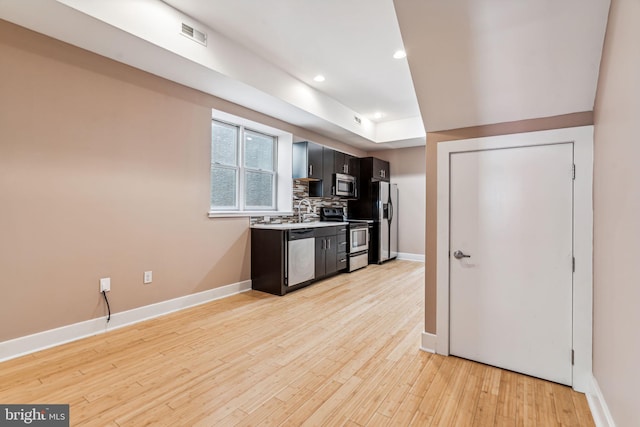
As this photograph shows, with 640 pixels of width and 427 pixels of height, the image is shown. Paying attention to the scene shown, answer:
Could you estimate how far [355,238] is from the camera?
18.1 feet

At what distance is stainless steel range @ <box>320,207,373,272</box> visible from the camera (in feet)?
17.8

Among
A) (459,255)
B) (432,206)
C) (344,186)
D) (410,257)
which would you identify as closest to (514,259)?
(459,255)

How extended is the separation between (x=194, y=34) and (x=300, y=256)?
9.35 feet

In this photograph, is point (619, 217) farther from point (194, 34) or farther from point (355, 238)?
point (355, 238)

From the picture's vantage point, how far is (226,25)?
9.71 feet

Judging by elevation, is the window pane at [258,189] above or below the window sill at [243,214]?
above

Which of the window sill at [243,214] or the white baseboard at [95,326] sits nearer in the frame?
the white baseboard at [95,326]

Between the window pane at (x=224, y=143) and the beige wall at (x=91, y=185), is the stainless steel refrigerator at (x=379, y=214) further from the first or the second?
the beige wall at (x=91, y=185)

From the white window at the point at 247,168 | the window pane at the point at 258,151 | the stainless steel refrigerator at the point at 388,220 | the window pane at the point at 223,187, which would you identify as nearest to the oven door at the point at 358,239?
the stainless steel refrigerator at the point at 388,220

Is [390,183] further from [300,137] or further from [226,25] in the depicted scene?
[226,25]

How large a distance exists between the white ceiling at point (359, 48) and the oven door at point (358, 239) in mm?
2046

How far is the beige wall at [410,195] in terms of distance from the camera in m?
6.71

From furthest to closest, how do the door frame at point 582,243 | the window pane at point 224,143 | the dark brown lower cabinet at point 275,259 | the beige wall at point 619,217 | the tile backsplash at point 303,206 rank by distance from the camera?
the tile backsplash at point 303,206 < the window pane at point 224,143 < the dark brown lower cabinet at point 275,259 < the door frame at point 582,243 < the beige wall at point 619,217

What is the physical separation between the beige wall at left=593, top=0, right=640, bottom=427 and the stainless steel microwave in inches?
162
